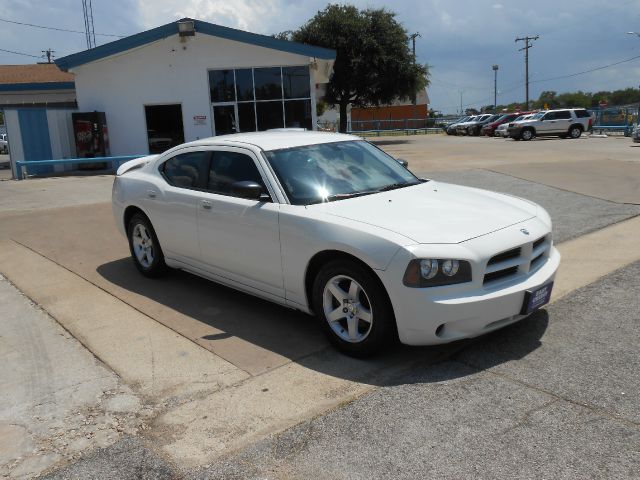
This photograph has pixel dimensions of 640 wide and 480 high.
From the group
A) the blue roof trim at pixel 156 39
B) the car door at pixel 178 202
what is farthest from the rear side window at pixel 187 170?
the blue roof trim at pixel 156 39

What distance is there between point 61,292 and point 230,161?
239 cm

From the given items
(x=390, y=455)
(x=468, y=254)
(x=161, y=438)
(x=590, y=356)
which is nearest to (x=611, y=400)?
(x=590, y=356)

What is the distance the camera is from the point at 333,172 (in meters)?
4.99

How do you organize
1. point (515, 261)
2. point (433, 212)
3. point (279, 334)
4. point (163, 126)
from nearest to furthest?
point (515, 261), point (433, 212), point (279, 334), point (163, 126)

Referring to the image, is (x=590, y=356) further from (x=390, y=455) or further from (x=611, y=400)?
(x=390, y=455)

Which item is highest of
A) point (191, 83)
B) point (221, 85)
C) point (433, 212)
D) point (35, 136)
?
point (191, 83)

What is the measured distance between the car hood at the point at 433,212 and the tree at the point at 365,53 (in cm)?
3226

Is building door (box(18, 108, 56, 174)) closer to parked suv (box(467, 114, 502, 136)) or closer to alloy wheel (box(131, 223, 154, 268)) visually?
alloy wheel (box(131, 223, 154, 268))

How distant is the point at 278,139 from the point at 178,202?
3.87 feet

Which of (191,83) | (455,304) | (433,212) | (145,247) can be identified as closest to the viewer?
(455,304)

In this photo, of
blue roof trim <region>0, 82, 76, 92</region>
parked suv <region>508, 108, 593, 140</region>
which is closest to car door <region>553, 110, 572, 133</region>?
parked suv <region>508, 108, 593, 140</region>

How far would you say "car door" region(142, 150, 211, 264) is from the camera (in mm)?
5520

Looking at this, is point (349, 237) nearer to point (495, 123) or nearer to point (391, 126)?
point (495, 123)

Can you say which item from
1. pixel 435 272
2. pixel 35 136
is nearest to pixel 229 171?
pixel 435 272
